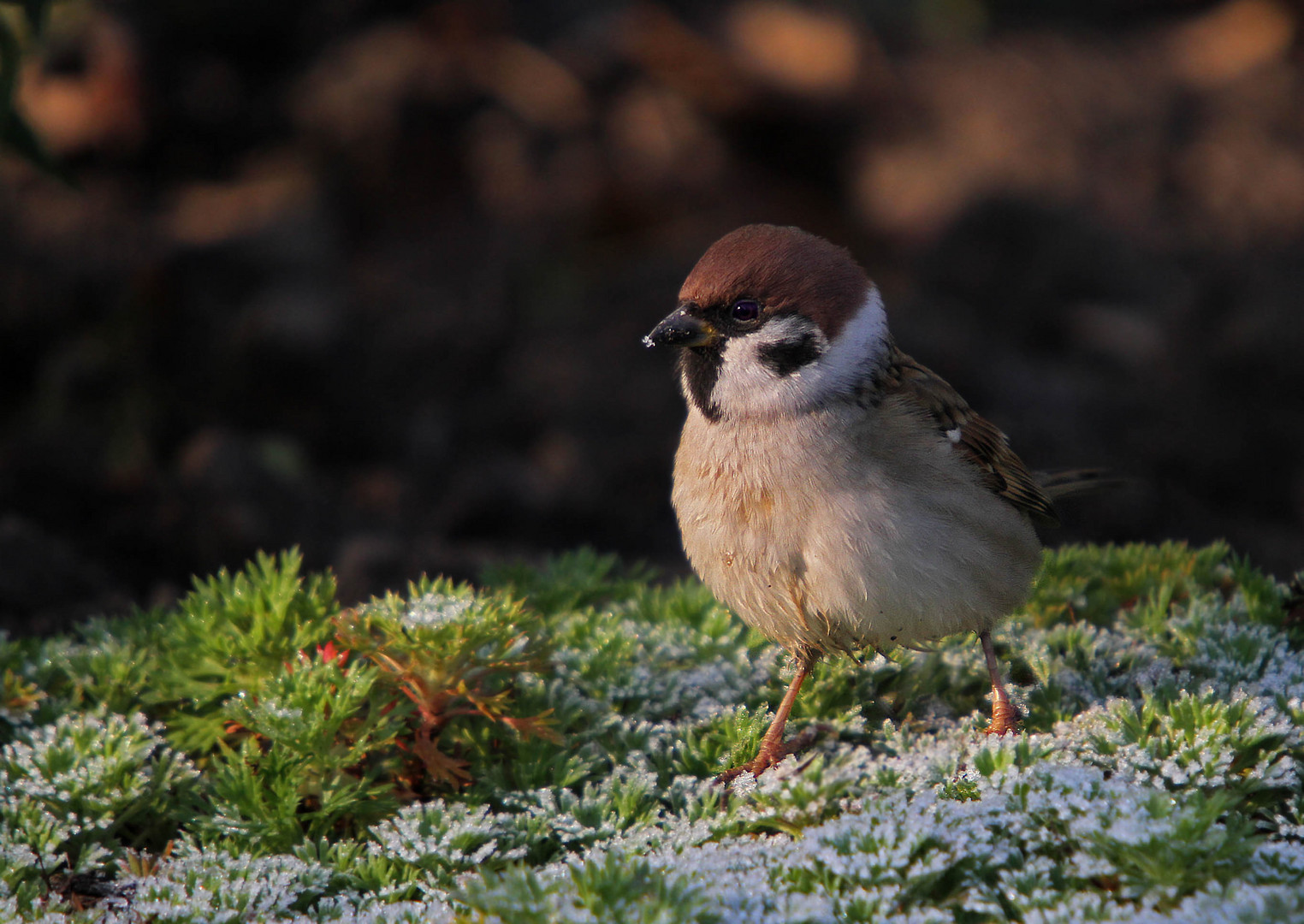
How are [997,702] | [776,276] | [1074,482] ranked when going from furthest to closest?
[1074,482] < [997,702] < [776,276]

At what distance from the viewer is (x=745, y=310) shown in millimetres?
3363

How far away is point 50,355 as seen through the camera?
23.5 ft

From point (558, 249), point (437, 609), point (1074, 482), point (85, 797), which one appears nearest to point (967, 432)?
point (1074, 482)

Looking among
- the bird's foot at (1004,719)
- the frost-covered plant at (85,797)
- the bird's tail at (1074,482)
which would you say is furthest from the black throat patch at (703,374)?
the frost-covered plant at (85,797)

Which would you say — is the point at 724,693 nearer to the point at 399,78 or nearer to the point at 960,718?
the point at 960,718

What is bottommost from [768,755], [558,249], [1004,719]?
[768,755]

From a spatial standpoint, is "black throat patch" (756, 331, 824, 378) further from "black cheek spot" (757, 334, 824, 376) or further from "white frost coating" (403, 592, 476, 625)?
"white frost coating" (403, 592, 476, 625)

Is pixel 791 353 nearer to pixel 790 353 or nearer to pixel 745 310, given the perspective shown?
pixel 790 353

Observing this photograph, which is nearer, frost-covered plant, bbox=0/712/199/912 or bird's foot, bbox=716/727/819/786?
frost-covered plant, bbox=0/712/199/912

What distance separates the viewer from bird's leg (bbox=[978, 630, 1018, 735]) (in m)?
3.36

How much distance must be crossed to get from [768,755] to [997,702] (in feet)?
2.33

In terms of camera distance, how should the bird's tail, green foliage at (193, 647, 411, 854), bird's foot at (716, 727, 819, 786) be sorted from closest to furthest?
green foliage at (193, 647, 411, 854)
bird's foot at (716, 727, 819, 786)
the bird's tail

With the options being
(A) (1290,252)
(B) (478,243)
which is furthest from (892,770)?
(A) (1290,252)

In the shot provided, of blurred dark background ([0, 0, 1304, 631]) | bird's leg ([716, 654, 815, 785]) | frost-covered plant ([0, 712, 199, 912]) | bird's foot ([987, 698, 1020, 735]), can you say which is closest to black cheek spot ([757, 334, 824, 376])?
bird's leg ([716, 654, 815, 785])
